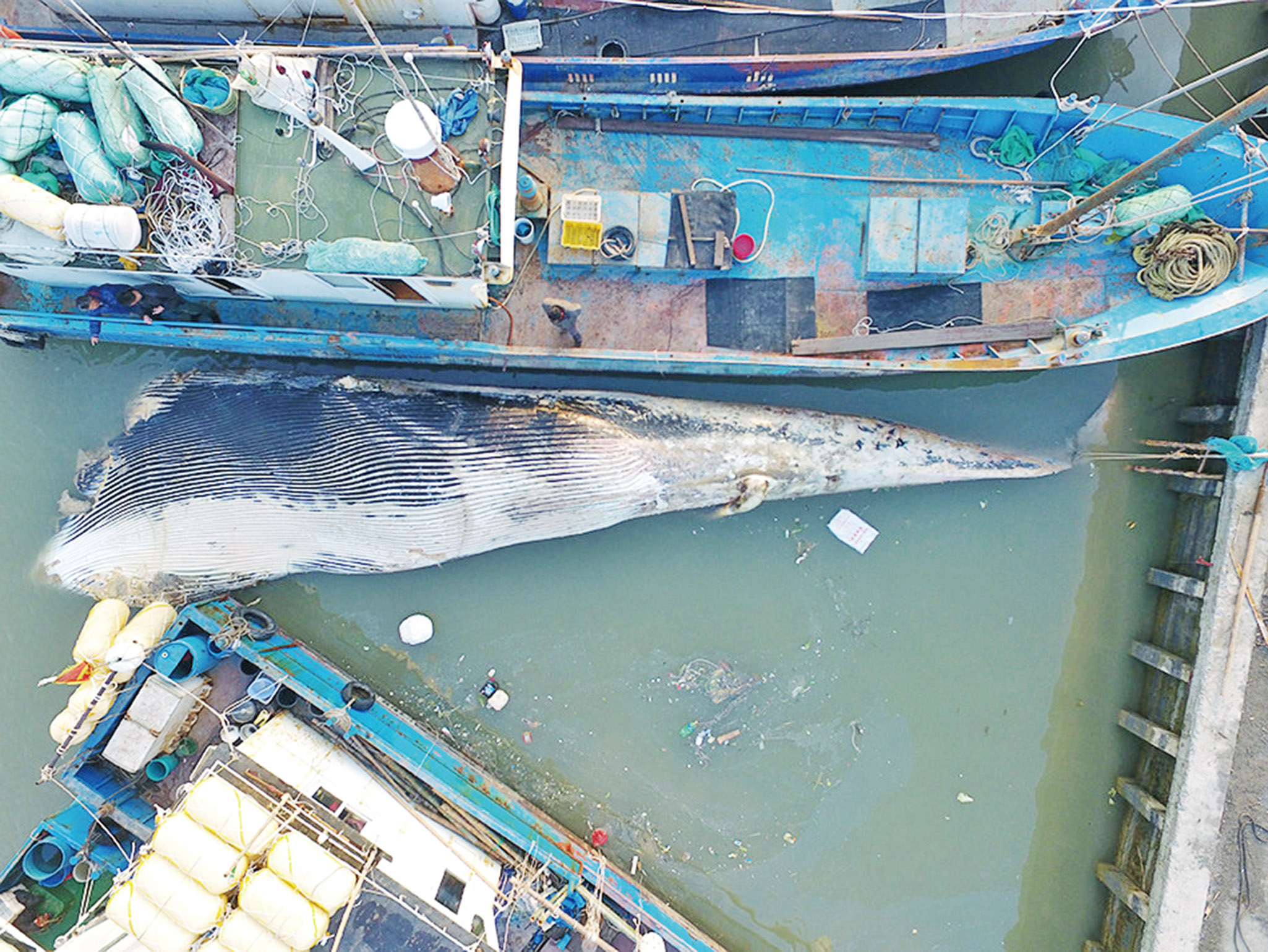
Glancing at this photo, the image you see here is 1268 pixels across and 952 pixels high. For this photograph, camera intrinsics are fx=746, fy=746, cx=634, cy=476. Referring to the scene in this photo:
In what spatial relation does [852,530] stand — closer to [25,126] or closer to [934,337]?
[934,337]

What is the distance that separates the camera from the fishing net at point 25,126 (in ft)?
21.0

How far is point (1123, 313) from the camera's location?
839cm

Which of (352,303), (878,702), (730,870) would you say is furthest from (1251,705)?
(352,303)

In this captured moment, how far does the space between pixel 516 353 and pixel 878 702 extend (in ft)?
21.1

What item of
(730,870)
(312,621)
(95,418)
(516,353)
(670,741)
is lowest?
(730,870)

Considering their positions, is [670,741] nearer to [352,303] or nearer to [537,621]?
[537,621]

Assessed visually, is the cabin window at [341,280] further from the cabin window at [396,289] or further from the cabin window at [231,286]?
the cabin window at [231,286]

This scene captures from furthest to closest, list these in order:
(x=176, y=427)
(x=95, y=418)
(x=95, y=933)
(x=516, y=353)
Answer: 1. (x=95, y=418)
2. (x=176, y=427)
3. (x=516, y=353)
4. (x=95, y=933)

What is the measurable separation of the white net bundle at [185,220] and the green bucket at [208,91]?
23.3 inches

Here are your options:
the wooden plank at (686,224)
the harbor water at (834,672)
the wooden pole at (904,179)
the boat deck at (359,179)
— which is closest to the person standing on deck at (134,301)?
the harbor water at (834,672)

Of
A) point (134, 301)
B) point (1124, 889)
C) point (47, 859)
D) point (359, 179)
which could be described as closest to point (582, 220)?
point (359, 179)

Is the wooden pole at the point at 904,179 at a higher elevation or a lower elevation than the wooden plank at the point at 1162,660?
higher

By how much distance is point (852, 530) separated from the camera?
9.57 meters

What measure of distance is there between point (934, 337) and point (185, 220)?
7621mm
